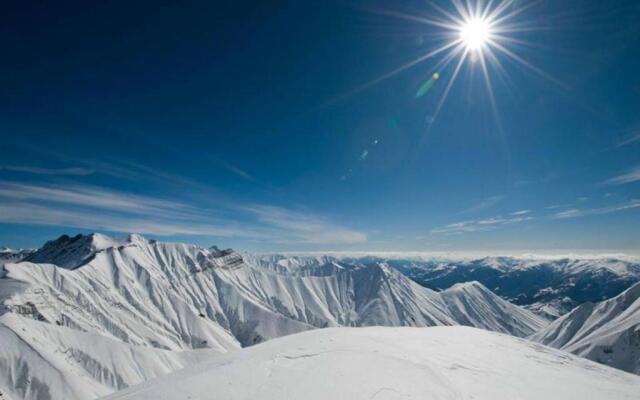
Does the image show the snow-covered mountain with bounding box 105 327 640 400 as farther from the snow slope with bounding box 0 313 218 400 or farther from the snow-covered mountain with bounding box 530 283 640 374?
the snow-covered mountain with bounding box 530 283 640 374

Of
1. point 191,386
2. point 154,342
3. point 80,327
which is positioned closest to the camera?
point 191,386

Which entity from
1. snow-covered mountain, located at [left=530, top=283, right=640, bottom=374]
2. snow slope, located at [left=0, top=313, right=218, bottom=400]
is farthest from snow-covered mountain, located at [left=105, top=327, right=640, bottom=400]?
snow-covered mountain, located at [left=530, top=283, right=640, bottom=374]

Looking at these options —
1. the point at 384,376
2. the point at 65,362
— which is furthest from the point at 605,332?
the point at 65,362

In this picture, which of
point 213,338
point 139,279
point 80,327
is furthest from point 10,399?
point 139,279

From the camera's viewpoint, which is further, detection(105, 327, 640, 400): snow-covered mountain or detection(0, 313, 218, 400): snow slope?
detection(0, 313, 218, 400): snow slope

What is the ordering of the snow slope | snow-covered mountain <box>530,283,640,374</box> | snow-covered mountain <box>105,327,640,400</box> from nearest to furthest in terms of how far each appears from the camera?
snow-covered mountain <box>105,327,640,400</box> → the snow slope → snow-covered mountain <box>530,283,640,374</box>

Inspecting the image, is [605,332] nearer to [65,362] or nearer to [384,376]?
[384,376]

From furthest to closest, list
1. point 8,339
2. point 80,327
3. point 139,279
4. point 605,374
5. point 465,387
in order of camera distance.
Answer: point 139,279 → point 80,327 → point 8,339 → point 605,374 → point 465,387

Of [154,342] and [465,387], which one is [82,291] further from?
[465,387]

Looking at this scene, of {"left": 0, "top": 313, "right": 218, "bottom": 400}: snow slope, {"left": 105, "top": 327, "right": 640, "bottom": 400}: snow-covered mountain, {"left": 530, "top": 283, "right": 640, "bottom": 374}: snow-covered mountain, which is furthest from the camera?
{"left": 530, "top": 283, "right": 640, "bottom": 374}: snow-covered mountain
